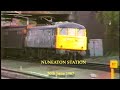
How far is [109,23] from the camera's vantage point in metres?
20.7

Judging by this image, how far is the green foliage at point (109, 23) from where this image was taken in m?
19.6

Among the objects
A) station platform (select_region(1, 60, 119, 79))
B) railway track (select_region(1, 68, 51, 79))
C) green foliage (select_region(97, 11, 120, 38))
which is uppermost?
green foliage (select_region(97, 11, 120, 38))

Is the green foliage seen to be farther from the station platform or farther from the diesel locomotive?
the station platform

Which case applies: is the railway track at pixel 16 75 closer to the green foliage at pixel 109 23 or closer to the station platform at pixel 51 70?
the station platform at pixel 51 70

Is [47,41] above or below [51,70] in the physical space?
above

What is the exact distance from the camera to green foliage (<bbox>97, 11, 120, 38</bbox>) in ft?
64.2

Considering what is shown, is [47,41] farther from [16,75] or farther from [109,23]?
[16,75]

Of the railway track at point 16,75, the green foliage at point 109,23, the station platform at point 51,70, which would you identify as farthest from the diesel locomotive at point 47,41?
the green foliage at point 109,23

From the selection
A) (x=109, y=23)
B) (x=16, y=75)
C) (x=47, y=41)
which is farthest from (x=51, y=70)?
(x=109, y=23)

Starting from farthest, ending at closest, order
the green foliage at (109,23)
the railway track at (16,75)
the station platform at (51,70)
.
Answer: the green foliage at (109,23) → the railway track at (16,75) → the station platform at (51,70)

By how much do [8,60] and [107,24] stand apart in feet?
19.1

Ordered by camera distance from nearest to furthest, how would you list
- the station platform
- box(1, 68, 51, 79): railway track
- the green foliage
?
the station platform, box(1, 68, 51, 79): railway track, the green foliage

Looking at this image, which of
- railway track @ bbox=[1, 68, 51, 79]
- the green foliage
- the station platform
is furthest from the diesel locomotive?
the green foliage

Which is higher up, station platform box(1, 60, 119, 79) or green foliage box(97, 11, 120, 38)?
green foliage box(97, 11, 120, 38)
